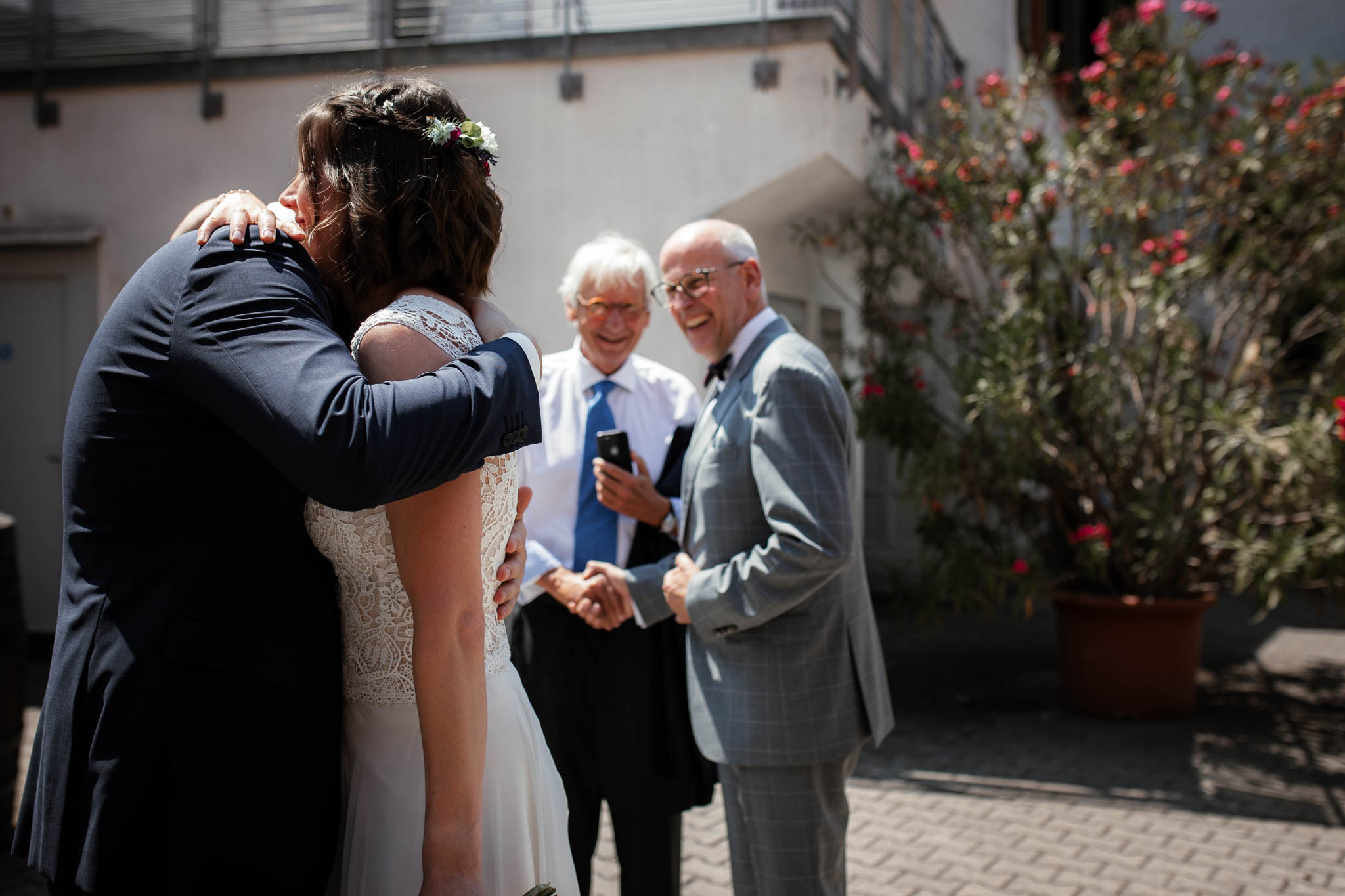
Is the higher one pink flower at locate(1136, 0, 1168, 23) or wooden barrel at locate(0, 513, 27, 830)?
pink flower at locate(1136, 0, 1168, 23)

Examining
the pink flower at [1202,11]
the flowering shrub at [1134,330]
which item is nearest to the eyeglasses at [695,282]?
the flowering shrub at [1134,330]

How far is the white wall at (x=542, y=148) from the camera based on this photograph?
20.9ft

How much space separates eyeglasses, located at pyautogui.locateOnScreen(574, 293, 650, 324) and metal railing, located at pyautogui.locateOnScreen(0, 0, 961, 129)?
3.44 meters

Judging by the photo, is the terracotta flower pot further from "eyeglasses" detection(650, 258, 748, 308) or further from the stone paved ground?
"eyeglasses" detection(650, 258, 748, 308)

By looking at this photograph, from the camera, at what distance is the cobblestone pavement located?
4.11m

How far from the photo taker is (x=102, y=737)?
51.8 inches

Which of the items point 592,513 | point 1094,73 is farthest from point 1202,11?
point 592,513

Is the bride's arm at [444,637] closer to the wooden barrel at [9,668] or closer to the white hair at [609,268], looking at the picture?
the white hair at [609,268]

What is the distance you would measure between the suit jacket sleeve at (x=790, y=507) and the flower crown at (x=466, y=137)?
119cm

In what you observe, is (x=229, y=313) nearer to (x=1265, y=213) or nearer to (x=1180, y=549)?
(x=1180, y=549)

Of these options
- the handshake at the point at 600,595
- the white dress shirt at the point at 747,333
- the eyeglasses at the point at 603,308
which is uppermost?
the eyeglasses at the point at 603,308

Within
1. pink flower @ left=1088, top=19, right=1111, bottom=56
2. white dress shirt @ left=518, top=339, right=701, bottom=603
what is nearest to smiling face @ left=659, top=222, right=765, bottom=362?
white dress shirt @ left=518, top=339, right=701, bottom=603

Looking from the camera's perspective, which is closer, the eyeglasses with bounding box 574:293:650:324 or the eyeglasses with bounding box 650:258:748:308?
the eyeglasses with bounding box 650:258:748:308

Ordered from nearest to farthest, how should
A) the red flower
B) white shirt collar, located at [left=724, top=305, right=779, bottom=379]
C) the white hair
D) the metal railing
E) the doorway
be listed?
1. white shirt collar, located at [left=724, top=305, right=779, bottom=379]
2. the white hair
3. the red flower
4. the metal railing
5. the doorway
